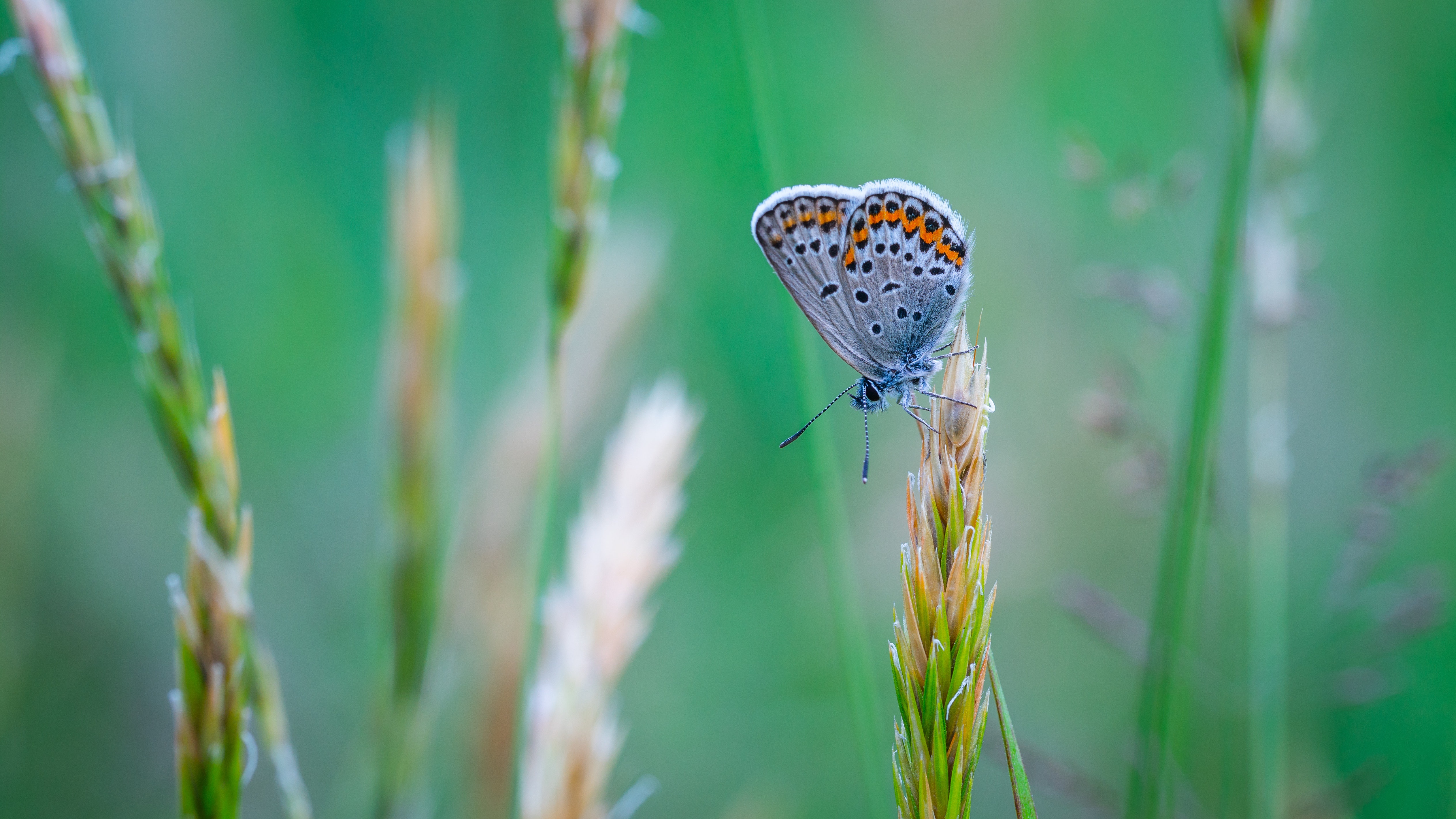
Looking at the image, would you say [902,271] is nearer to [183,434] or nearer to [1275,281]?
[1275,281]

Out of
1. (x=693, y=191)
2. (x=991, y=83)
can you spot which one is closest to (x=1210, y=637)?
(x=991, y=83)

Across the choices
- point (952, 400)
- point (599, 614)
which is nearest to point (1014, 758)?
point (952, 400)

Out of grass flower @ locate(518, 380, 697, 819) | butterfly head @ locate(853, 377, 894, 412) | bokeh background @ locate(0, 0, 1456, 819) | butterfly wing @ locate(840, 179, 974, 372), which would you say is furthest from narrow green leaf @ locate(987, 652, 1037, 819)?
bokeh background @ locate(0, 0, 1456, 819)

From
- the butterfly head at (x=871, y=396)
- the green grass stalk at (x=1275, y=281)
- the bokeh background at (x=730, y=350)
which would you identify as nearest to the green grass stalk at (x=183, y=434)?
the bokeh background at (x=730, y=350)

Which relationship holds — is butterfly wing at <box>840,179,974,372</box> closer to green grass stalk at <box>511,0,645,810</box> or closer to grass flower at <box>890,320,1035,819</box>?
green grass stalk at <box>511,0,645,810</box>

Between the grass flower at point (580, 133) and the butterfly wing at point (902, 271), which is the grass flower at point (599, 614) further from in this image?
the butterfly wing at point (902, 271)
